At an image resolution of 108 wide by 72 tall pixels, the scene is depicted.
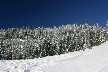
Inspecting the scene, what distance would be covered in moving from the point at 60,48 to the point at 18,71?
275 feet

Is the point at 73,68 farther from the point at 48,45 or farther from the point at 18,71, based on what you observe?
the point at 48,45

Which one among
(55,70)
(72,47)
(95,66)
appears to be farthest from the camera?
(72,47)

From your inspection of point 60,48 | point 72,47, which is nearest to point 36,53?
point 60,48

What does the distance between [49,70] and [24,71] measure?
7.32ft

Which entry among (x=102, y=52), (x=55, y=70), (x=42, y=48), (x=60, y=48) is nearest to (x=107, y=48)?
(x=102, y=52)

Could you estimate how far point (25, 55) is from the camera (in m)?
103

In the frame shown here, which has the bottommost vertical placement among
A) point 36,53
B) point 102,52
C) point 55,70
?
point 55,70

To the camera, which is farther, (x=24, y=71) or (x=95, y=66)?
(x=24, y=71)

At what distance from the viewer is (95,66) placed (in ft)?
46.4

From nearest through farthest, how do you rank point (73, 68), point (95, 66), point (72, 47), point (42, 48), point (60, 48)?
1. point (95, 66)
2. point (73, 68)
3. point (42, 48)
4. point (60, 48)
5. point (72, 47)

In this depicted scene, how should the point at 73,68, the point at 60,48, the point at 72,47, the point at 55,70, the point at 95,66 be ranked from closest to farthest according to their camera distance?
the point at 95,66, the point at 73,68, the point at 55,70, the point at 60,48, the point at 72,47

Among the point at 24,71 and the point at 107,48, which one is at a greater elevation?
the point at 107,48

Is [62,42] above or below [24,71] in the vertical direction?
above

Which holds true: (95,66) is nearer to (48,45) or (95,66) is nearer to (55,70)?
(55,70)
